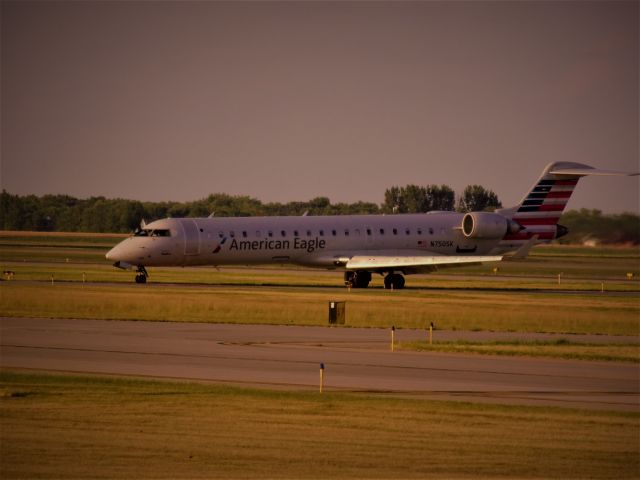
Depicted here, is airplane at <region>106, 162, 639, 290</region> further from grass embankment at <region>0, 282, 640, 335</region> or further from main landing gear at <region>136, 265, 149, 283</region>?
grass embankment at <region>0, 282, 640, 335</region>

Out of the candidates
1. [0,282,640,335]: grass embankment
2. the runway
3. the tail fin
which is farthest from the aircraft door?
the runway

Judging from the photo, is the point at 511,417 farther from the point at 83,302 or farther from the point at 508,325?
the point at 83,302

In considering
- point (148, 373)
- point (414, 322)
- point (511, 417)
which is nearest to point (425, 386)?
point (511, 417)

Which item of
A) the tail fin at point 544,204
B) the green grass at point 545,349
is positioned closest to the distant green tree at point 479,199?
the tail fin at point 544,204

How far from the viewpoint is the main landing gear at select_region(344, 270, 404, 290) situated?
5722 centimetres

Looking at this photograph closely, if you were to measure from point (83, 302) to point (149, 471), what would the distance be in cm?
2916

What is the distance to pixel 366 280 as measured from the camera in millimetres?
58375

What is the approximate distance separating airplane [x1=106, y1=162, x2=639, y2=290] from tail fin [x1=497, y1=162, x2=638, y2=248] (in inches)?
2.1

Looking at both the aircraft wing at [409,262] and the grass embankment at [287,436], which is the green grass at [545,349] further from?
the aircraft wing at [409,262]

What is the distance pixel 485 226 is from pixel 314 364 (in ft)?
109

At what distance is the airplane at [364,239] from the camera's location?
5588 centimetres

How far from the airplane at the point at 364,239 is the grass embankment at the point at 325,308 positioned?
3.59 meters

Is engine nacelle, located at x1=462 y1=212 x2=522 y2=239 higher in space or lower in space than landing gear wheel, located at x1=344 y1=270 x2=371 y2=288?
higher

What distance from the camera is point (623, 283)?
65938 mm
